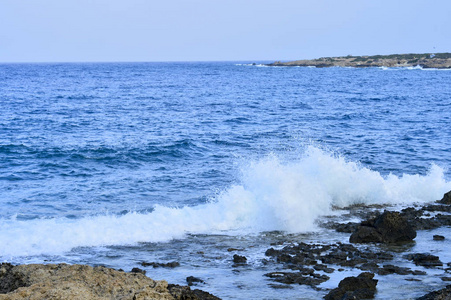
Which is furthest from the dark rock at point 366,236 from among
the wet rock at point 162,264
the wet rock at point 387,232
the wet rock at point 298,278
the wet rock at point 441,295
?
the wet rock at point 162,264

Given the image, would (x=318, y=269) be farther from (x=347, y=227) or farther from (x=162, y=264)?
(x=347, y=227)

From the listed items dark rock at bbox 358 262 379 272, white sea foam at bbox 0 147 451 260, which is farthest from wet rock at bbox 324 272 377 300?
white sea foam at bbox 0 147 451 260

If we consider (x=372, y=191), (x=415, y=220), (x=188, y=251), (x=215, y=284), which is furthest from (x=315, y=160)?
(x=215, y=284)

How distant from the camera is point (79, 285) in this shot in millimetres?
6457

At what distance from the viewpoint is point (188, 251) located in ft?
39.2

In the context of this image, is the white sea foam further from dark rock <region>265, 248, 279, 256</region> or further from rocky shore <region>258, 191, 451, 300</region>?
dark rock <region>265, 248, 279, 256</region>

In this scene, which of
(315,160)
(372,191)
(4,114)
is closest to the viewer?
(372,191)

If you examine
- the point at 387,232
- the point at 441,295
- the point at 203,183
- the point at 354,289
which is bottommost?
the point at 203,183

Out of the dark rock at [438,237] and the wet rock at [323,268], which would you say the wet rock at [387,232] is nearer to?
the dark rock at [438,237]

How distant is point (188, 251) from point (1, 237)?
495cm

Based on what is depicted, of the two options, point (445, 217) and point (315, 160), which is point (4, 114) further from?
point (445, 217)

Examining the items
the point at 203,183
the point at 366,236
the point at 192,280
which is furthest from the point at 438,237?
the point at 203,183

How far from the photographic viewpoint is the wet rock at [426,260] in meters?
10.4

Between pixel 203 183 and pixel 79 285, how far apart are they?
40.8 ft
